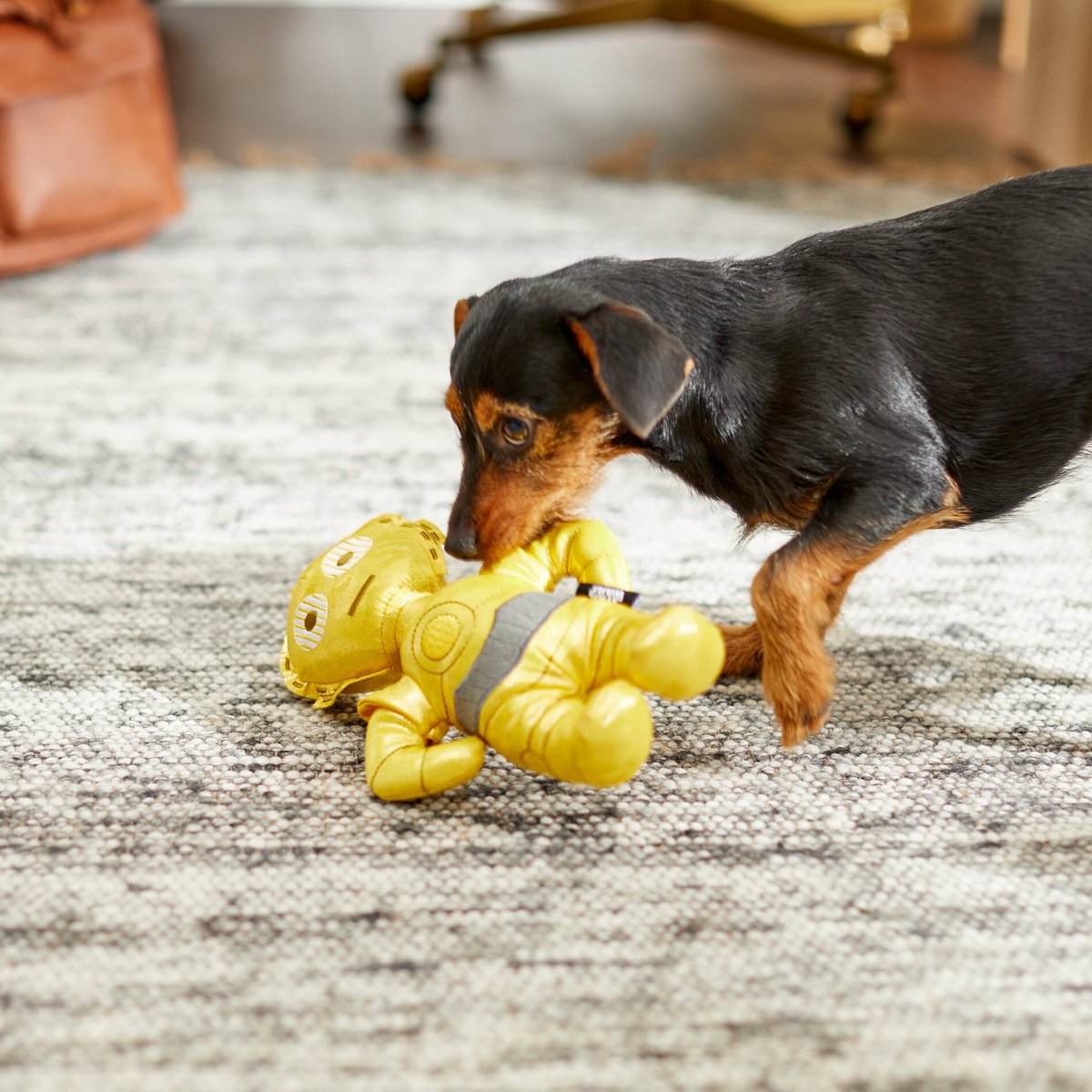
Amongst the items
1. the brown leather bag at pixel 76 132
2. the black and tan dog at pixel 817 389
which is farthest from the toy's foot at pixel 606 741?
the brown leather bag at pixel 76 132

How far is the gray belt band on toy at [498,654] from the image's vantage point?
1.13 meters

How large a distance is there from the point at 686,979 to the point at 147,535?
3.42 feet

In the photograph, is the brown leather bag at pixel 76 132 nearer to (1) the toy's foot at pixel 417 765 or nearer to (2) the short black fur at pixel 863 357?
(2) the short black fur at pixel 863 357

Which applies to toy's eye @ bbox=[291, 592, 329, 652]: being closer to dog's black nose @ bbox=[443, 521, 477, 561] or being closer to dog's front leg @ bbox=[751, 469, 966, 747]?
dog's black nose @ bbox=[443, 521, 477, 561]

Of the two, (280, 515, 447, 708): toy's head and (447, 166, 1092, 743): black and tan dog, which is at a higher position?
(447, 166, 1092, 743): black and tan dog

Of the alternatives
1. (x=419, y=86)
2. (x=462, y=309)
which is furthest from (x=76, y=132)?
(x=462, y=309)

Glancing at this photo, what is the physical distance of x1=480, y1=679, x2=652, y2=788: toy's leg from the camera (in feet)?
3.48

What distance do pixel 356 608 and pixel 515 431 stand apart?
0.76 feet

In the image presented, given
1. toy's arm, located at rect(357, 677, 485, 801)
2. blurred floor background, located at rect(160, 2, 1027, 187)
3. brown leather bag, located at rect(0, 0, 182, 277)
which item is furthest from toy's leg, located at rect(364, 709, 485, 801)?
blurred floor background, located at rect(160, 2, 1027, 187)

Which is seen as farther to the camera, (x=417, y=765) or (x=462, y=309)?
(x=462, y=309)

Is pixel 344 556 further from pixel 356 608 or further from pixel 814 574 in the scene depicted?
pixel 814 574

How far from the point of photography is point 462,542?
1.24m

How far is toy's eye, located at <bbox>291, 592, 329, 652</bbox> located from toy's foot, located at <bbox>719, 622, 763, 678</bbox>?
43 centimetres

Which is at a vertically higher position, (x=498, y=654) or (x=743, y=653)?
(x=498, y=654)
